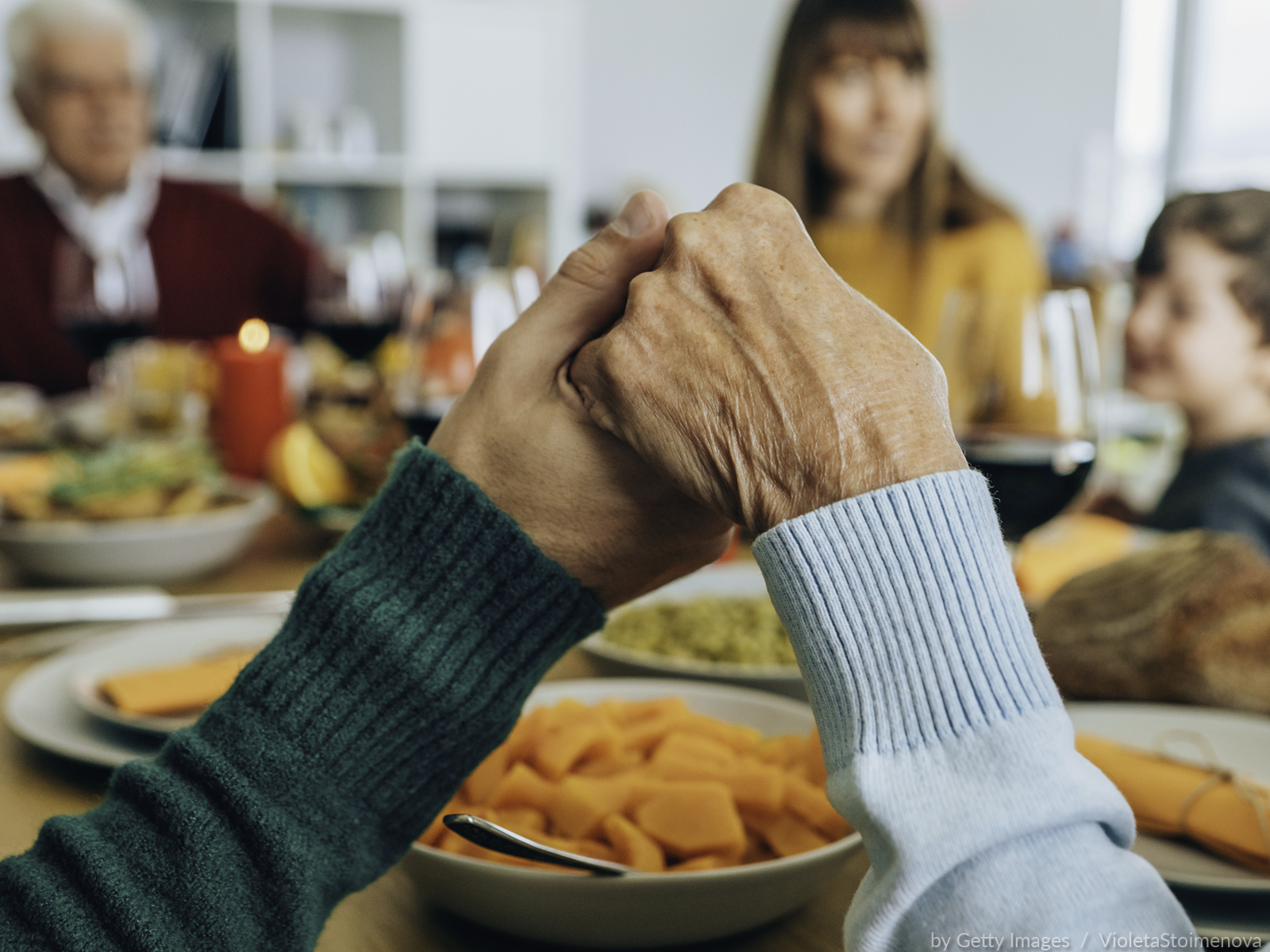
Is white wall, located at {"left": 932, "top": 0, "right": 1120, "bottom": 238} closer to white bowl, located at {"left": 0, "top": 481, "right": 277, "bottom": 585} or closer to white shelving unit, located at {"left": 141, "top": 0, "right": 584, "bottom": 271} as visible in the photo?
white shelving unit, located at {"left": 141, "top": 0, "right": 584, "bottom": 271}

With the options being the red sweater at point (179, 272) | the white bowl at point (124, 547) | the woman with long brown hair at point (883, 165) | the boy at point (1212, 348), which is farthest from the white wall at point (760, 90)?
the white bowl at point (124, 547)

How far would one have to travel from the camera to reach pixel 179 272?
3.02 metres

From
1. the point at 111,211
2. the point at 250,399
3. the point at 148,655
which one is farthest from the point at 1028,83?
the point at 148,655

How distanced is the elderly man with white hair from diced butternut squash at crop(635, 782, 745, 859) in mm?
2441

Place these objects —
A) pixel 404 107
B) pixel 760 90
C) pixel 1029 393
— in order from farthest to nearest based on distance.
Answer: pixel 760 90, pixel 404 107, pixel 1029 393

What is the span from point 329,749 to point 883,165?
2023 millimetres

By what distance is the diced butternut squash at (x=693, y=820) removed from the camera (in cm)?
44

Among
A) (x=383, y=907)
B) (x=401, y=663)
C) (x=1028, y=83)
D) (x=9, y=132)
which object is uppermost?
(x=1028, y=83)

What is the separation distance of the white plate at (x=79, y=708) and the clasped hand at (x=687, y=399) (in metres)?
0.26

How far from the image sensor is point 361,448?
1.13m

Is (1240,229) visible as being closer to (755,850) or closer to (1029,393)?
(1029,393)

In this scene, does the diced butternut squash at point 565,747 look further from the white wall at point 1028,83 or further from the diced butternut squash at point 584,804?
the white wall at point 1028,83

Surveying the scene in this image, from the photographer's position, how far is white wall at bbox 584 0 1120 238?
451cm

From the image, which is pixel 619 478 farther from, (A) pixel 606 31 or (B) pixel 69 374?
(A) pixel 606 31
